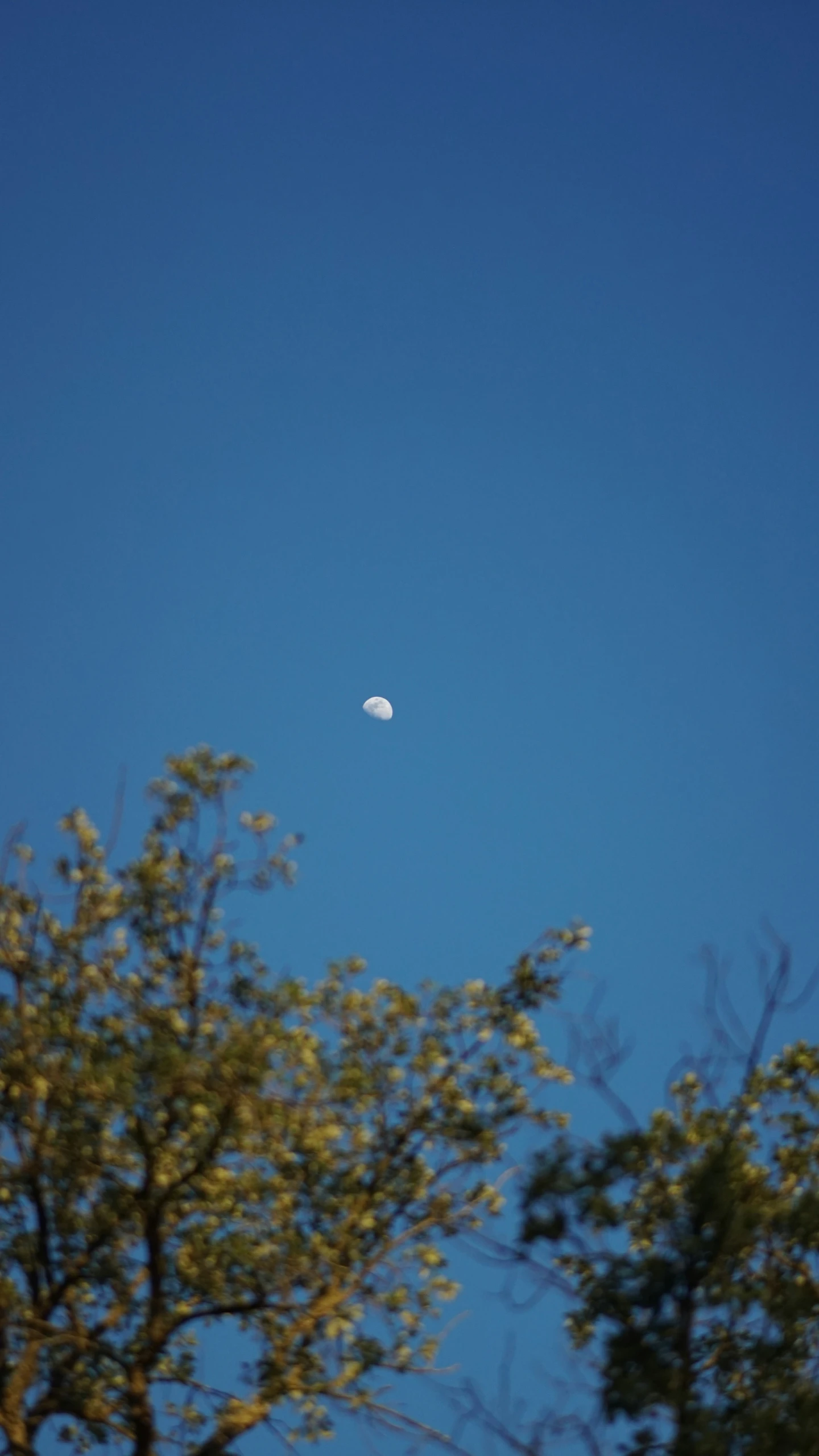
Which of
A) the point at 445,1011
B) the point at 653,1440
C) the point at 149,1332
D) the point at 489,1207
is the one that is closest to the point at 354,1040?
the point at 445,1011

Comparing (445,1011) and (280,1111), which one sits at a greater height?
(445,1011)

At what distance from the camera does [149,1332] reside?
12984mm

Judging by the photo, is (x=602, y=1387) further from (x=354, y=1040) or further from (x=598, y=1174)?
(x=354, y=1040)

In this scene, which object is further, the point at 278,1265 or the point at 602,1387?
the point at 278,1265

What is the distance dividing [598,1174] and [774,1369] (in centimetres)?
215

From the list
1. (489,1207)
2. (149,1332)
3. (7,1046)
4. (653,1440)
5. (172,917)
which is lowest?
(653,1440)

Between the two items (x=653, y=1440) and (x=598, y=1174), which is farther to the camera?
(x=598, y=1174)

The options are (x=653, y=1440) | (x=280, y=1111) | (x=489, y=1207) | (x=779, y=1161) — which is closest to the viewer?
(x=653, y=1440)

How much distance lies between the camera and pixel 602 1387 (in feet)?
38.4

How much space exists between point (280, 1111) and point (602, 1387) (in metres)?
3.46

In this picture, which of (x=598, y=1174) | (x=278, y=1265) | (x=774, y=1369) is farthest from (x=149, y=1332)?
(x=774, y=1369)

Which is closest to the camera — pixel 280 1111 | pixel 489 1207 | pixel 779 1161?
pixel 280 1111

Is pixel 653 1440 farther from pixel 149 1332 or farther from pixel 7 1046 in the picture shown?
pixel 7 1046

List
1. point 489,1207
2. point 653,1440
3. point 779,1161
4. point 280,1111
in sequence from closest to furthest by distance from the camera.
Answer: point 653,1440
point 280,1111
point 489,1207
point 779,1161
